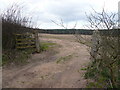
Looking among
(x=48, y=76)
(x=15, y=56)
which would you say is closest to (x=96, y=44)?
(x=48, y=76)

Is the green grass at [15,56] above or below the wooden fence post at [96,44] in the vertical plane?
below

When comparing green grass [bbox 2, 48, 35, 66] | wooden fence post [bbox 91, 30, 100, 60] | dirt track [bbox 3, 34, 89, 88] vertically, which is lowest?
dirt track [bbox 3, 34, 89, 88]

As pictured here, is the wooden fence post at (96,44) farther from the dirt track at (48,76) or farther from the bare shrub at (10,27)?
the bare shrub at (10,27)

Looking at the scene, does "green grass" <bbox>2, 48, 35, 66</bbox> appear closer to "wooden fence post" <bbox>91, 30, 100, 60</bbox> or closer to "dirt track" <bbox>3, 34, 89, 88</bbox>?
"dirt track" <bbox>3, 34, 89, 88</bbox>

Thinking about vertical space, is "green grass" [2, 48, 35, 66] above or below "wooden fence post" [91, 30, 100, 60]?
below

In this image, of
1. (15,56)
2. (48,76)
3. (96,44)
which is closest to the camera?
(96,44)

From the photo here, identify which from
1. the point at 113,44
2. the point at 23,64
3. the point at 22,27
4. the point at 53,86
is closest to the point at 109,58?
the point at 113,44

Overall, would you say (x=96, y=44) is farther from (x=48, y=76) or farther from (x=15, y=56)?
(x=15, y=56)

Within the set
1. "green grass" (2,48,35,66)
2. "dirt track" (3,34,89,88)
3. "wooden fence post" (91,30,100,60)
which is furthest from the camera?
"green grass" (2,48,35,66)

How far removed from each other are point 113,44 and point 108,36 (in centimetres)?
27

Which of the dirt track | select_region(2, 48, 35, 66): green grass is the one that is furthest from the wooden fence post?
select_region(2, 48, 35, 66): green grass

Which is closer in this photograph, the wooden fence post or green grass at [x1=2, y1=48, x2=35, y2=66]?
the wooden fence post

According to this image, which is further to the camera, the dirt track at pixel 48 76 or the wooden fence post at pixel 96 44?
the dirt track at pixel 48 76

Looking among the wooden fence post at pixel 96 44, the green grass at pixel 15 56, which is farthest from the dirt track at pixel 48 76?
the wooden fence post at pixel 96 44
